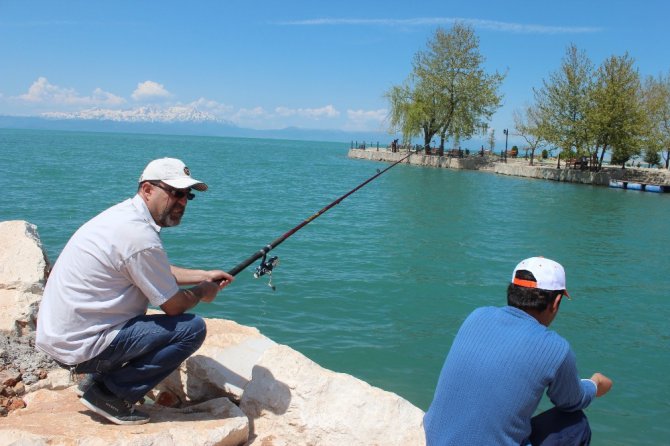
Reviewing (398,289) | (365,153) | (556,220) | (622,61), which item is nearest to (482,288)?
(398,289)

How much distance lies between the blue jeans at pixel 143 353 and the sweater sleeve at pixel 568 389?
1.95 metres

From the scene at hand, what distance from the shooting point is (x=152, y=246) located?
125 inches

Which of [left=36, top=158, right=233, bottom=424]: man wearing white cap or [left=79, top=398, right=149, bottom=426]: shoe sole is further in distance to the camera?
[left=79, top=398, right=149, bottom=426]: shoe sole

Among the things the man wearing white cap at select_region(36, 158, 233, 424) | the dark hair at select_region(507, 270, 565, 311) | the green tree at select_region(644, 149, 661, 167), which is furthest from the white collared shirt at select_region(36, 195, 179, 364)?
the green tree at select_region(644, 149, 661, 167)

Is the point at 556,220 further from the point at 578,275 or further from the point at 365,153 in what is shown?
the point at 365,153

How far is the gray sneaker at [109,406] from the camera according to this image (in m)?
3.39

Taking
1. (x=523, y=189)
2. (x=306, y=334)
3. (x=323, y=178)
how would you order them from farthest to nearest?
(x=323, y=178) < (x=523, y=189) < (x=306, y=334)

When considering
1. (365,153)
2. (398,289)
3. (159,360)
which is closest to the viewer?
(159,360)

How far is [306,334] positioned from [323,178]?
3132cm

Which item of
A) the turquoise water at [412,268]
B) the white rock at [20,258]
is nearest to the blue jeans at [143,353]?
the white rock at [20,258]

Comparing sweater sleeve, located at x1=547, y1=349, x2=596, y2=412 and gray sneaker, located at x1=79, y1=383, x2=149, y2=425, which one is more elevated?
→ sweater sleeve, located at x1=547, y1=349, x2=596, y2=412

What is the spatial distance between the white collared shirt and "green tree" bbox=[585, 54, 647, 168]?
42751 mm

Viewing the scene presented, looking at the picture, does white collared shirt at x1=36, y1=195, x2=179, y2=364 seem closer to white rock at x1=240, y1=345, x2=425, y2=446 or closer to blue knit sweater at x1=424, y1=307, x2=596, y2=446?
white rock at x1=240, y1=345, x2=425, y2=446

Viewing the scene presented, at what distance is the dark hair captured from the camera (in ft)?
8.98
